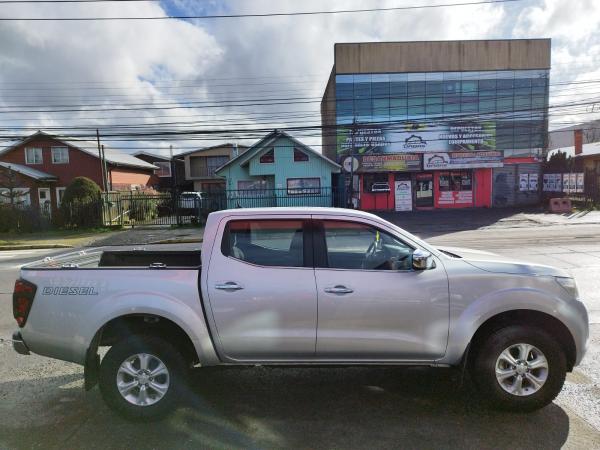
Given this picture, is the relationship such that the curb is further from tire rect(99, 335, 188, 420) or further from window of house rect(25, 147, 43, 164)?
window of house rect(25, 147, 43, 164)

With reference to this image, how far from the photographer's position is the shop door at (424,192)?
1158 inches

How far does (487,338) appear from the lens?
3.37 meters

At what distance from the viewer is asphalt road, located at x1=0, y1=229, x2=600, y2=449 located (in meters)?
3.07

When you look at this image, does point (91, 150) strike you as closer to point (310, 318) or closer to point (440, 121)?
point (440, 121)

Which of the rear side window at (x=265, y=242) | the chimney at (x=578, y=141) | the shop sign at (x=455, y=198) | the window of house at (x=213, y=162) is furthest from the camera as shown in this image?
the window of house at (x=213, y=162)

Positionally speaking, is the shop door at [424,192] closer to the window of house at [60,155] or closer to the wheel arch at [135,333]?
the window of house at [60,155]

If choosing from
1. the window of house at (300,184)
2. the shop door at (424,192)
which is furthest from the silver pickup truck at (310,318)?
the shop door at (424,192)

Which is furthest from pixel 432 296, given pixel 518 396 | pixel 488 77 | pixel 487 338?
pixel 488 77

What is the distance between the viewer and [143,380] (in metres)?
3.37

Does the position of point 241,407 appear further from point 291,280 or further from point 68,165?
point 68,165

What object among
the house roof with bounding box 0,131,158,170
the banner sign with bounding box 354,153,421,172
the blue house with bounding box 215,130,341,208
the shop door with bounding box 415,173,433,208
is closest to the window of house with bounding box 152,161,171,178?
the house roof with bounding box 0,131,158,170

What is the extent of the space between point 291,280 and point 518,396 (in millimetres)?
1987

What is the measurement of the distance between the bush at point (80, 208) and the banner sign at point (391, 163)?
16528mm

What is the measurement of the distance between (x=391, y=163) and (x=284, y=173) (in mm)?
7615
